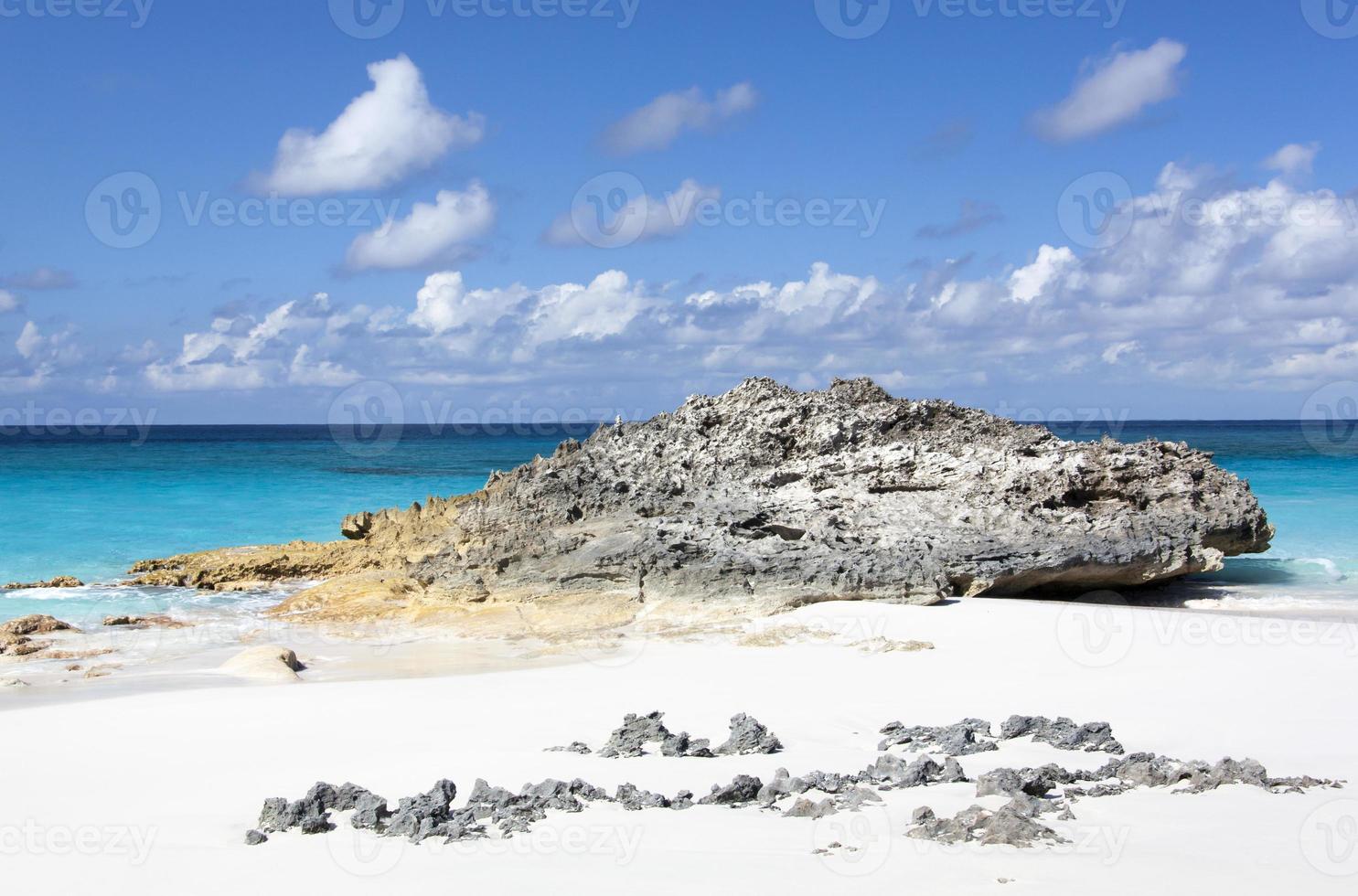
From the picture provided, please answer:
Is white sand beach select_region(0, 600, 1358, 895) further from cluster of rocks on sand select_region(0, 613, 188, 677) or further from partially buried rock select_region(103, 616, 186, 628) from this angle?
partially buried rock select_region(103, 616, 186, 628)

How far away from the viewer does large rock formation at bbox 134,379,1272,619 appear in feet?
35.7

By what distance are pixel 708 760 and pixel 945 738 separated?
1362 mm

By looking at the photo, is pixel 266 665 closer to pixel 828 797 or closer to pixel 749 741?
pixel 749 741

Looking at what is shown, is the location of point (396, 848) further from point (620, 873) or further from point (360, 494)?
point (360, 494)

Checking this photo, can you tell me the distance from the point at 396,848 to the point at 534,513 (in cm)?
838

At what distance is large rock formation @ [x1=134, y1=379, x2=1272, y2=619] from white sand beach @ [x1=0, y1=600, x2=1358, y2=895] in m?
0.84

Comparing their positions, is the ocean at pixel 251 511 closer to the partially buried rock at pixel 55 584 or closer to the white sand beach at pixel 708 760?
the partially buried rock at pixel 55 584

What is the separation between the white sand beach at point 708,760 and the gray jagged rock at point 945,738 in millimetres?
106

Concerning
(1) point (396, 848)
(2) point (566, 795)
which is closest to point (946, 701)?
(2) point (566, 795)

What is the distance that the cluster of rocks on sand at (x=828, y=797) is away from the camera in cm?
468

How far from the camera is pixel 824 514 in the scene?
11750mm

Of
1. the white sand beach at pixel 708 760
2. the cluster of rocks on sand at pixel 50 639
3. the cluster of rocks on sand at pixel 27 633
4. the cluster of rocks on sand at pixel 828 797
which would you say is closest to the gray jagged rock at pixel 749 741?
the white sand beach at pixel 708 760

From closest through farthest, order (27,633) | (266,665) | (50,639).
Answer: (266,665), (50,639), (27,633)

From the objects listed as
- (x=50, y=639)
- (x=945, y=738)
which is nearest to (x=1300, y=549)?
(x=945, y=738)
